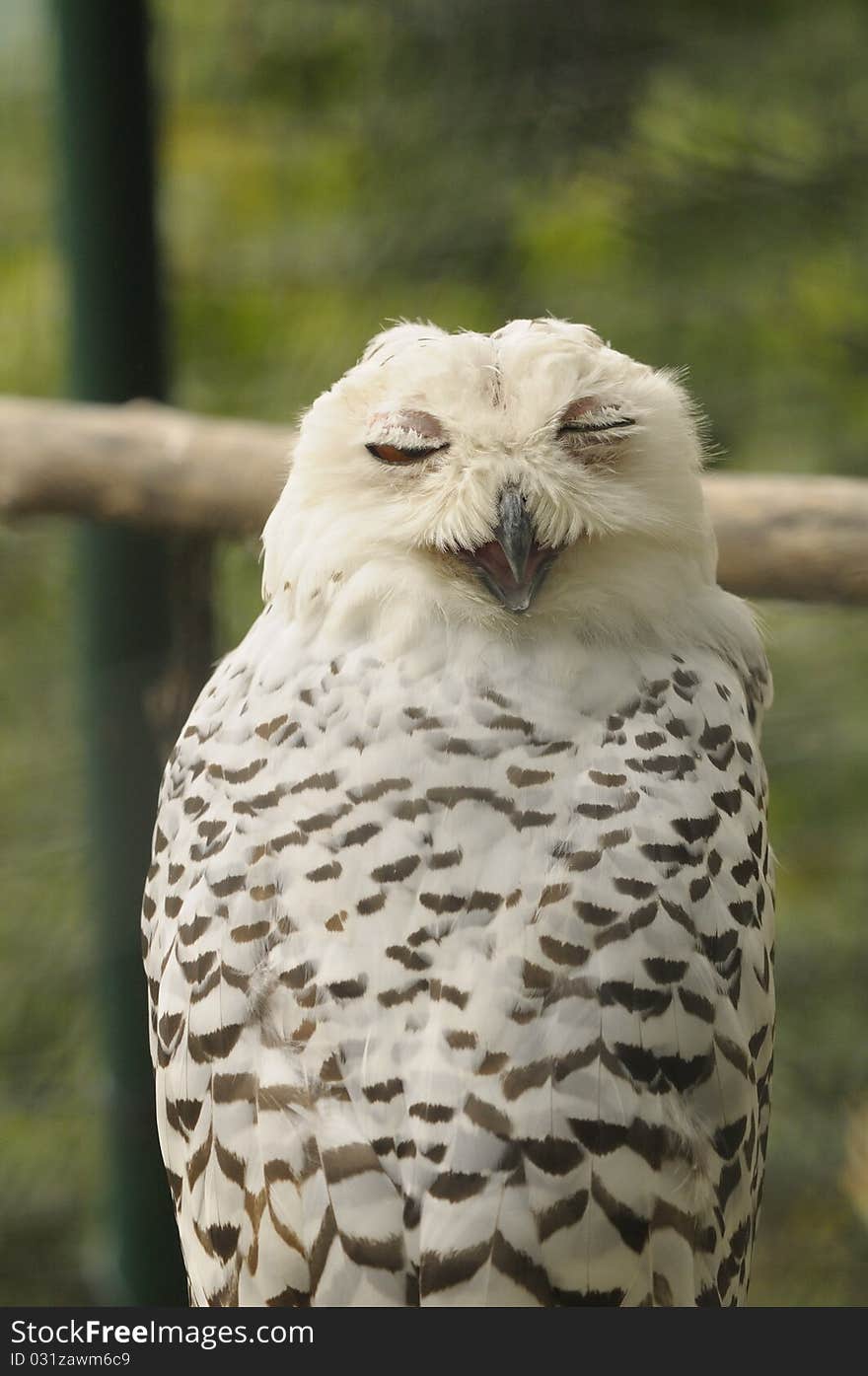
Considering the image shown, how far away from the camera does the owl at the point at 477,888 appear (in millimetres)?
596

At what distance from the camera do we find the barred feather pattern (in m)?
0.59

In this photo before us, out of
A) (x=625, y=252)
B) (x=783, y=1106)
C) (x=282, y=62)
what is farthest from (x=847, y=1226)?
(x=282, y=62)

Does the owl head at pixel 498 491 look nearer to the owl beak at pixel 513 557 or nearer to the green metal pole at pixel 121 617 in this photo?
the owl beak at pixel 513 557

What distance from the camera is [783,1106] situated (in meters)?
1.41

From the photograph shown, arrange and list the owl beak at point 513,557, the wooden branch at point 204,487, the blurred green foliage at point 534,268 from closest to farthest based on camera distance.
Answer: the owl beak at point 513,557 → the wooden branch at point 204,487 → the blurred green foliage at point 534,268

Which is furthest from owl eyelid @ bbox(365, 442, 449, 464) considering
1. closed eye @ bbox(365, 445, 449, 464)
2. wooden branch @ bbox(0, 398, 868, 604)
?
wooden branch @ bbox(0, 398, 868, 604)

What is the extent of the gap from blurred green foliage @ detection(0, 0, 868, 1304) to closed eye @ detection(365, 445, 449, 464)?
72 centimetres

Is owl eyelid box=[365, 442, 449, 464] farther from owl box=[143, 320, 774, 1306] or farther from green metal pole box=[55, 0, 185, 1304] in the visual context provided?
green metal pole box=[55, 0, 185, 1304]

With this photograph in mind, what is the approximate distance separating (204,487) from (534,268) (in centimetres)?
53

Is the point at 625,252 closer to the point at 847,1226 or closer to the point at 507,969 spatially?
the point at 847,1226

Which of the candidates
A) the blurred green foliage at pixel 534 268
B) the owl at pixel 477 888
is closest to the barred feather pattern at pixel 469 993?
the owl at pixel 477 888

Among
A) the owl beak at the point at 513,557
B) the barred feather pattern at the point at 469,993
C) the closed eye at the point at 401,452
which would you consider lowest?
the barred feather pattern at the point at 469,993

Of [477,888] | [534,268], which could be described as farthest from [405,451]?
[534,268]

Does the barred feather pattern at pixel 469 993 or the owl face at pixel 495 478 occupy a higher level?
the owl face at pixel 495 478
